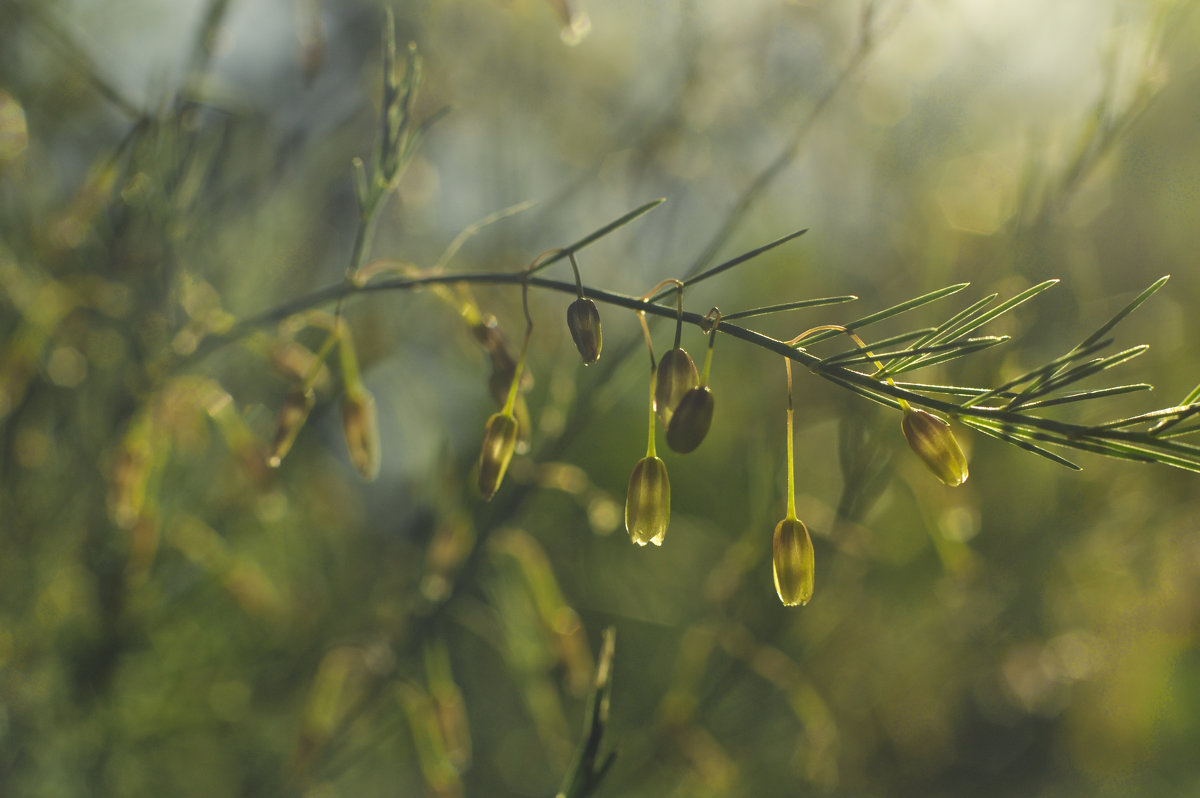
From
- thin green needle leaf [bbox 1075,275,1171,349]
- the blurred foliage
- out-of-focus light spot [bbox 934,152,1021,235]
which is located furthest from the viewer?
out-of-focus light spot [bbox 934,152,1021,235]

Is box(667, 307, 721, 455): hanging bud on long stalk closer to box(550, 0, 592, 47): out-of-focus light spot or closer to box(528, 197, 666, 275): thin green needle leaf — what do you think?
box(528, 197, 666, 275): thin green needle leaf

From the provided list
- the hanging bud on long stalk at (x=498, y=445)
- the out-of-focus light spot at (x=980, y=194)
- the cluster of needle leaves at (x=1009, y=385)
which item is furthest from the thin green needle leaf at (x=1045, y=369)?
the out-of-focus light spot at (x=980, y=194)

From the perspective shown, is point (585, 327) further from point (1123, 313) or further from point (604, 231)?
point (1123, 313)

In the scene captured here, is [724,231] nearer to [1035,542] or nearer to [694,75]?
[694,75]

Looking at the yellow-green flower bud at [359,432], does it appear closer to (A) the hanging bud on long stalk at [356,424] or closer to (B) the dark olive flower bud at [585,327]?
(A) the hanging bud on long stalk at [356,424]

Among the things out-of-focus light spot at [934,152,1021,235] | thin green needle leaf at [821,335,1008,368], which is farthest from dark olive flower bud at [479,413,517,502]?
out-of-focus light spot at [934,152,1021,235]

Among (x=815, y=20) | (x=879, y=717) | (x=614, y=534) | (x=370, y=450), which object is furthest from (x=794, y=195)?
(x=370, y=450)

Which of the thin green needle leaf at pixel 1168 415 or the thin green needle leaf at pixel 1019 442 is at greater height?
the thin green needle leaf at pixel 1168 415
